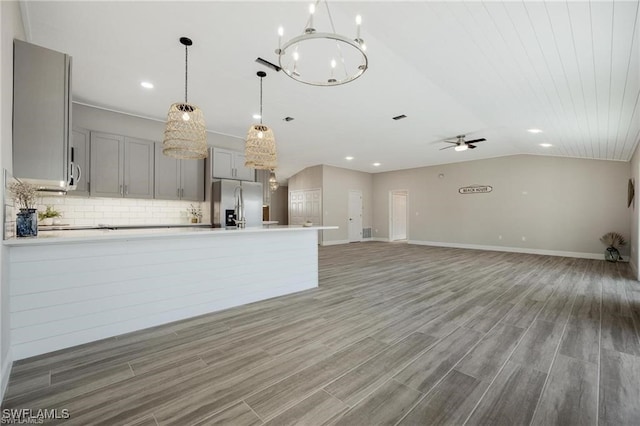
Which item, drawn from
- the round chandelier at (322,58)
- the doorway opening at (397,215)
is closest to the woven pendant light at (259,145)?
the round chandelier at (322,58)

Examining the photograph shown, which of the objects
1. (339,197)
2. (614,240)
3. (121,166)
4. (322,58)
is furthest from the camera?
(339,197)

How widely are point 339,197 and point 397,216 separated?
3.20m

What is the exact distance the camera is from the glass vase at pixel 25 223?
2.29 metres

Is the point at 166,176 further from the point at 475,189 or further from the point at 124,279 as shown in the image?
the point at 475,189

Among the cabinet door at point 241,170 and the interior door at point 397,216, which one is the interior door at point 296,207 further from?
the cabinet door at point 241,170

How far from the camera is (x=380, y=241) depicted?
38.5 ft

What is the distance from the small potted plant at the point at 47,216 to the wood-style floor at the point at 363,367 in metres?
3.20

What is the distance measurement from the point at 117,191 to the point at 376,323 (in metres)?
5.12

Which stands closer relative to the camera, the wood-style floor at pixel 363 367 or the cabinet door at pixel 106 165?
the wood-style floor at pixel 363 367

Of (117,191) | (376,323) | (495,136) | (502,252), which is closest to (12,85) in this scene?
(117,191)

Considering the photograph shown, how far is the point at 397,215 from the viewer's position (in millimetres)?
12367

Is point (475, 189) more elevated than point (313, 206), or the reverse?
point (475, 189)

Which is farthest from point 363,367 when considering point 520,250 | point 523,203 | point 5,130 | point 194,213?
point 523,203

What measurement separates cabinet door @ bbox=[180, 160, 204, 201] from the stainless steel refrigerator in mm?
338
